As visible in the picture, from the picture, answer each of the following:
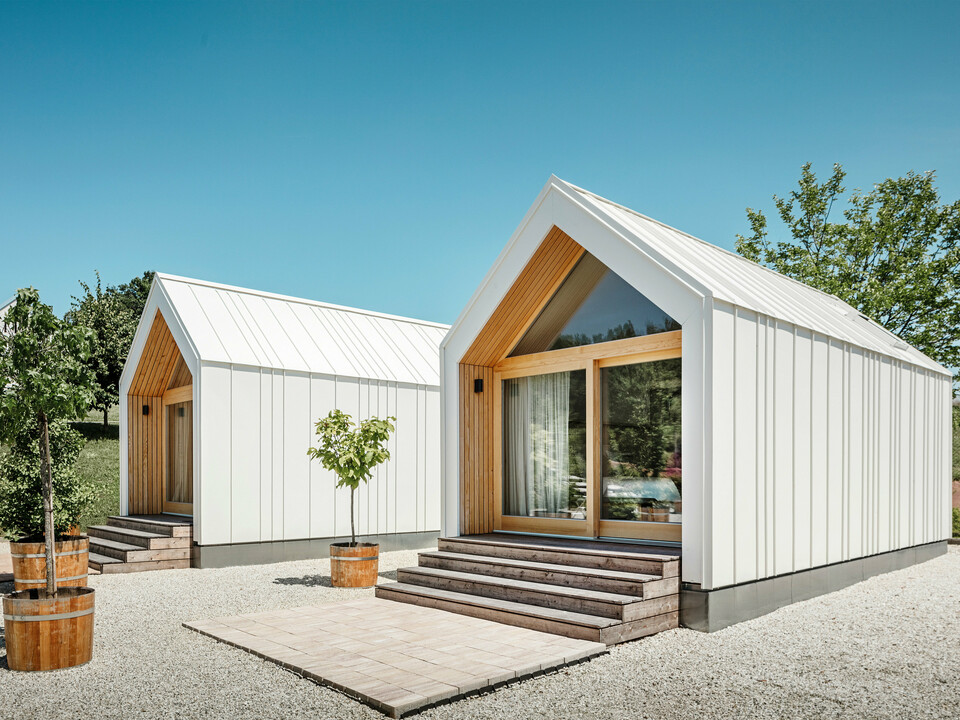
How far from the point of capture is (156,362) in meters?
12.5

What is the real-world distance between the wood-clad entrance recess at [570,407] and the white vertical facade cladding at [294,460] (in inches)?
133

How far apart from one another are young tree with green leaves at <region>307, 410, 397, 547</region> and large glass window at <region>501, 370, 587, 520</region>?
1518 mm

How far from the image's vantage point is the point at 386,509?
39.1 ft

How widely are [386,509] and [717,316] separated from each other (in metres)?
7.21

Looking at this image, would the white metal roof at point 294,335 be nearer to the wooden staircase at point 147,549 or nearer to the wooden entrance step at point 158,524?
Result: the wooden entrance step at point 158,524

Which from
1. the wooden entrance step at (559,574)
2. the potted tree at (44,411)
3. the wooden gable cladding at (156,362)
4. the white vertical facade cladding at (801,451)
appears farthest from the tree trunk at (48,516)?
the wooden gable cladding at (156,362)

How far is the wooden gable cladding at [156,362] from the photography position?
1212cm

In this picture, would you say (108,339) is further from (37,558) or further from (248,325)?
(37,558)

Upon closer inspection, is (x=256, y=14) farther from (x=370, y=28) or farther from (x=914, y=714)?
(x=914, y=714)

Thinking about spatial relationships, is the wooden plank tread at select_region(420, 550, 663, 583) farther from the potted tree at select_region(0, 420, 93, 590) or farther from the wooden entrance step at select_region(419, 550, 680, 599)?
the potted tree at select_region(0, 420, 93, 590)

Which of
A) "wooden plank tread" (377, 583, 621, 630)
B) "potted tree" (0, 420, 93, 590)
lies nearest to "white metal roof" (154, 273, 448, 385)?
"potted tree" (0, 420, 93, 590)

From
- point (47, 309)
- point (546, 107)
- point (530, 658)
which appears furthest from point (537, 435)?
point (546, 107)

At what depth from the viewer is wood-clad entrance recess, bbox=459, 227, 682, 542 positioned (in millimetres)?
7477

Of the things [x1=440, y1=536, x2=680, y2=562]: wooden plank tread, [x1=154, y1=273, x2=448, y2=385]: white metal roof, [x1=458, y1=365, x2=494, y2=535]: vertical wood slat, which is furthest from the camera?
[x1=154, y1=273, x2=448, y2=385]: white metal roof
